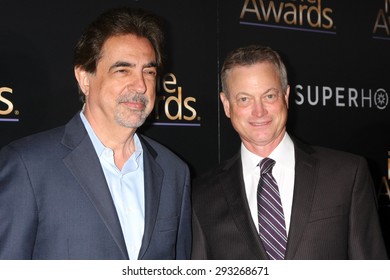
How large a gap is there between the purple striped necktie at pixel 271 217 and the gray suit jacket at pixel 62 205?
399 mm

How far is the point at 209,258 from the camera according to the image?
2.22 m

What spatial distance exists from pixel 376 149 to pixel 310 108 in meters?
0.59

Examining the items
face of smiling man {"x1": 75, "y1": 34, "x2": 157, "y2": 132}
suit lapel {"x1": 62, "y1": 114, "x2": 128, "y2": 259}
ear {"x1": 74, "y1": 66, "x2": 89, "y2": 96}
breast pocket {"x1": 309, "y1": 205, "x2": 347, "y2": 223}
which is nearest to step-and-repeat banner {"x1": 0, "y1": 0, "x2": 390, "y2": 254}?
ear {"x1": 74, "y1": 66, "x2": 89, "y2": 96}

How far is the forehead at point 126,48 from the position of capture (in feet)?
6.88

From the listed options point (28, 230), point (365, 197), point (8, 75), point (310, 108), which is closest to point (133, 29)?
point (8, 75)

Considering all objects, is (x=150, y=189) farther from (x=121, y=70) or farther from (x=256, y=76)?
(x=256, y=76)

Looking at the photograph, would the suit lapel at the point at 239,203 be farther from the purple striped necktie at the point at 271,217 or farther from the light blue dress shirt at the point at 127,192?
the light blue dress shirt at the point at 127,192

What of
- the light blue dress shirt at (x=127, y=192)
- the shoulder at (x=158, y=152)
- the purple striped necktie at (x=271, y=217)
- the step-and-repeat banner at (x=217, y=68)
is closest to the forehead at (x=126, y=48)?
the light blue dress shirt at (x=127, y=192)

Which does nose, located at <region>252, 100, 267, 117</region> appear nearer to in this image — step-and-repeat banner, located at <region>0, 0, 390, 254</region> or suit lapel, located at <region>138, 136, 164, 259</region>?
suit lapel, located at <region>138, 136, 164, 259</region>

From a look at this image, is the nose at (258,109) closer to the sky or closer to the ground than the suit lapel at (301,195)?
closer to the sky

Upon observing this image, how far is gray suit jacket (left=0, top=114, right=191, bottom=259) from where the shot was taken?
1.82 metres

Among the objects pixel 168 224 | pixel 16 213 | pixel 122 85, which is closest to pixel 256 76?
pixel 122 85
